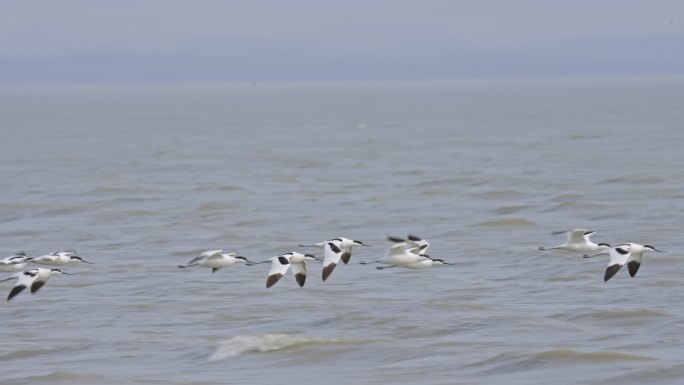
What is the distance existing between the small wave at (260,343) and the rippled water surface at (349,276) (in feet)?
0.22

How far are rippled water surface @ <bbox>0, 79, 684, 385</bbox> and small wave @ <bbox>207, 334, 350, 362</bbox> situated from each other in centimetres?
7

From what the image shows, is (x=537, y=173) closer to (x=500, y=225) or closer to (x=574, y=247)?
(x=500, y=225)

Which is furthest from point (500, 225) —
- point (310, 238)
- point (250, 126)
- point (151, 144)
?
point (250, 126)

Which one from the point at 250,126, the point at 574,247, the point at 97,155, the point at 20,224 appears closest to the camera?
the point at 574,247

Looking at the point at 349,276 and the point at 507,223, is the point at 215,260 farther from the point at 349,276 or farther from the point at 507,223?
the point at 507,223

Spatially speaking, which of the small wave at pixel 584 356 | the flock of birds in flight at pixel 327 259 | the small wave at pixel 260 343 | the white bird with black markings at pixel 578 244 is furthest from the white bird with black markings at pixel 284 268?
the white bird with black markings at pixel 578 244

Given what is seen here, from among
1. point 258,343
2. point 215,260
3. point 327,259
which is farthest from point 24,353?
point 327,259

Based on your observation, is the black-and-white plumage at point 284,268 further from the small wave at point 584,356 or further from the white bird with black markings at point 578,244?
the white bird with black markings at point 578,244

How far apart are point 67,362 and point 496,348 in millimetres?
7643

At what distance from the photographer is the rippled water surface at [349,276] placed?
26.7 meters

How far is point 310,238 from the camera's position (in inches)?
1732

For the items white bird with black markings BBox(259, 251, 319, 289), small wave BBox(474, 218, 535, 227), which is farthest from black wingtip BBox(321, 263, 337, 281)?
small wave BBox(474, 218, 535, 227)

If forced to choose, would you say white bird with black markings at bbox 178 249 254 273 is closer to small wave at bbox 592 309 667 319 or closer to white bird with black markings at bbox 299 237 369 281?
white bird with black markings at bbox 299 237 369 281

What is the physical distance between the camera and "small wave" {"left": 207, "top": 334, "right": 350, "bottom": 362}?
2761 cm
